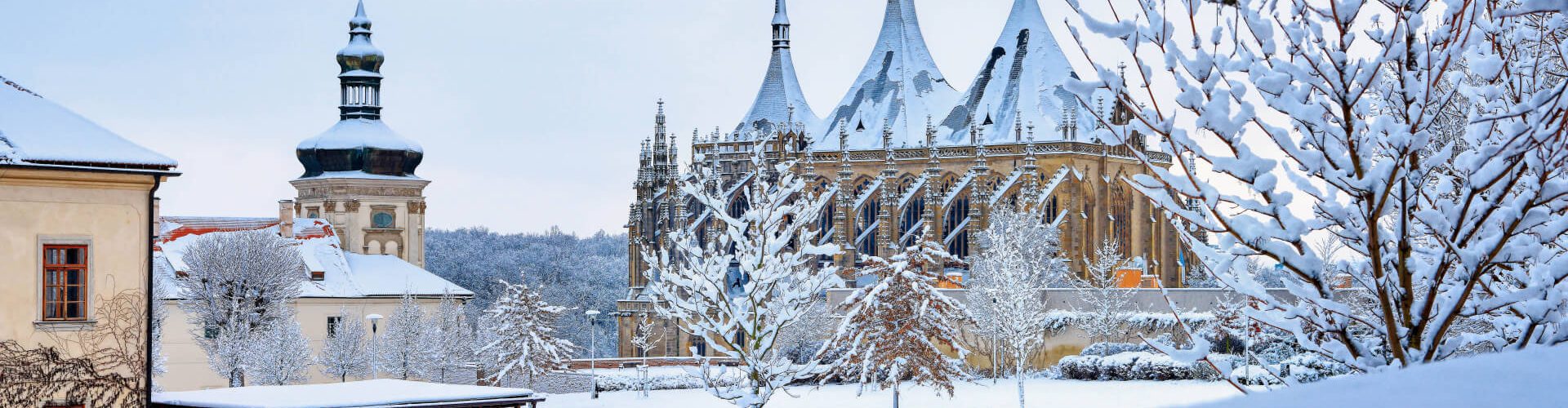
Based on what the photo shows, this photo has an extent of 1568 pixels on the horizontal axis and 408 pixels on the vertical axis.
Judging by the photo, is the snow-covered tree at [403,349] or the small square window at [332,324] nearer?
the snow-covered tree at [403,349]

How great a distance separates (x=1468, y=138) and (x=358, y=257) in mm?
56919

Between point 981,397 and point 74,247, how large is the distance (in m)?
24.7

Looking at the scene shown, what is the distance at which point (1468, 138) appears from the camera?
7207 mm

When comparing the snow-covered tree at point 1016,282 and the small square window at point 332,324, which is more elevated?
the snow-covered tree at point 1016,282

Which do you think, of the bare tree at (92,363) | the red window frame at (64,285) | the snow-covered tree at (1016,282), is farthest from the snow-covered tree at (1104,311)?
the red window frame at (64,285)

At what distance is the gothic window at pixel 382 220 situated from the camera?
72.1 metres

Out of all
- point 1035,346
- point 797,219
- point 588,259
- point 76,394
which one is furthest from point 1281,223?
point 588,259

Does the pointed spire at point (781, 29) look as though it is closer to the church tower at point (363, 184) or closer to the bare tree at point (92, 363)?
the church tower at point (363, 184)

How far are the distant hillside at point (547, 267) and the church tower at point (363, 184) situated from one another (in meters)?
14.9

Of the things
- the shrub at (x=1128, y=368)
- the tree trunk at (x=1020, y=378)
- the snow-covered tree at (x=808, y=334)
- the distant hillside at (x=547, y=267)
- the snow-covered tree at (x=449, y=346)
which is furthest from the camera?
the distant hillside at (x=547, y=267)

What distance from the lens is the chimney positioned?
59.4 m

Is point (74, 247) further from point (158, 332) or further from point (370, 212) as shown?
point (370, 212)

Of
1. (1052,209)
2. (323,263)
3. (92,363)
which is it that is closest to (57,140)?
(92,363)

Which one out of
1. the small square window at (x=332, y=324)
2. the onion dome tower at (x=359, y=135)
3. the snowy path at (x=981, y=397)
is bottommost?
the snowy path at (x=981, y=397)
